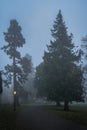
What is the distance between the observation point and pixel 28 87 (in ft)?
263

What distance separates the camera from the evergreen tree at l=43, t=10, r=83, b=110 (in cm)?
3694

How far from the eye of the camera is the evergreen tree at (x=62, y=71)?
36938 millimetres

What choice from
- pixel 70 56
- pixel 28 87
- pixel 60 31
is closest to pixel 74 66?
pixel 70 56

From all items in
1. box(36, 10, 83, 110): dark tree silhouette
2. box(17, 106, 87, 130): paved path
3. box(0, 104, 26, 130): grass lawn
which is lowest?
box(17, 106, 87, 130): paved path

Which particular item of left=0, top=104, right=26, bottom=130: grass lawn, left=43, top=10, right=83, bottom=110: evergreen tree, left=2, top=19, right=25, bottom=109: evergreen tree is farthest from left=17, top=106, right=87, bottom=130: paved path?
left=2, top=19, right=25, bottom=109: evergreen tree

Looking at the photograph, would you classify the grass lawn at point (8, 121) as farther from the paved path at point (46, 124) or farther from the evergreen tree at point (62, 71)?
the evergreen tree at point (62, 71)

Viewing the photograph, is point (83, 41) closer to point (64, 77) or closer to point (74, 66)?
point (74, 66)

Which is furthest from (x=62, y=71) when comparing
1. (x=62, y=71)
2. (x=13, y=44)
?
(x=13, y=44)

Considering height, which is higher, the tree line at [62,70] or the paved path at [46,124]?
the tree line at [62,70]

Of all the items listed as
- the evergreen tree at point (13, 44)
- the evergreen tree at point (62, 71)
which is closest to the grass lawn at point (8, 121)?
the evergreen tree at point (62, 71)

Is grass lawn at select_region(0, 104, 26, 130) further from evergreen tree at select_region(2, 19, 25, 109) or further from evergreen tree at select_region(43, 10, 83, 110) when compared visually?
evergreen tree at select_region(2, 19, 25, 109)

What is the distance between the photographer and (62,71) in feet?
124

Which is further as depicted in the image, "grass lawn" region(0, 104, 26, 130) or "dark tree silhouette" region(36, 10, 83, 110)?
"dark tree silhouette" region(36, 10, 83, 110)

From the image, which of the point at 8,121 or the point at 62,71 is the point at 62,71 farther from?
the point at 8,121
